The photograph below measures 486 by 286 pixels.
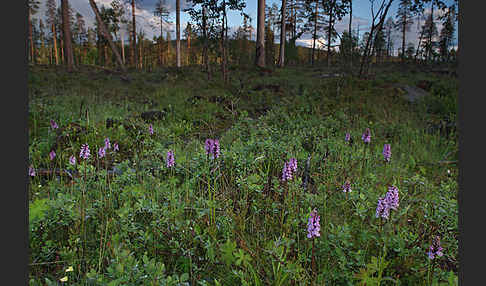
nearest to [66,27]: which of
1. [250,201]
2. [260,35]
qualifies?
[260,35]

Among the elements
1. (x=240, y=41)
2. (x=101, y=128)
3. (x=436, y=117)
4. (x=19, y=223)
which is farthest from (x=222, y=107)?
(x=240, y=41)

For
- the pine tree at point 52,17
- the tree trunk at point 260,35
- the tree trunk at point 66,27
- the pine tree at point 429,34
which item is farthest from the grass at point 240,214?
the pine tree at point 52,17

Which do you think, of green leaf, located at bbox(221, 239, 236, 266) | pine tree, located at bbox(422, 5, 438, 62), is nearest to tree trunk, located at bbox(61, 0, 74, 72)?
green leaf, located at bbox(221, 239, 236, 266)

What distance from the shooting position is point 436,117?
298 inches

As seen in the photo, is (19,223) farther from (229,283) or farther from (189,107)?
(189,107)

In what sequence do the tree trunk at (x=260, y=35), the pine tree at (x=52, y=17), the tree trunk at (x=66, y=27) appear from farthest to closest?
the pine tree at (x=52, y=17), the tree trunk at (x=66, y=27), the tree trunk at (x=260, y=35)

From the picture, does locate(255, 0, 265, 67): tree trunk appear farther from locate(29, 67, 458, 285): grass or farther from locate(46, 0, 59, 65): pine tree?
locate(46, 0, 59, 65): pine tree

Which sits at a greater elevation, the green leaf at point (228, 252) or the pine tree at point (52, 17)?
the pine tree at point (52, 17)

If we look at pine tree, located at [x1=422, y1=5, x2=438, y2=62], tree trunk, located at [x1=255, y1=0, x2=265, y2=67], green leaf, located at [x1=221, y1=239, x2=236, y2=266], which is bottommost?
green leaf, located at [x1=221, y1=239, x2=236, y2=266]

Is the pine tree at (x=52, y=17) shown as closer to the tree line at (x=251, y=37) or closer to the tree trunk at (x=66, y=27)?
the tree line at (x=251, y=37)

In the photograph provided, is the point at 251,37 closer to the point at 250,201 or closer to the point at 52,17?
the point at 52,17

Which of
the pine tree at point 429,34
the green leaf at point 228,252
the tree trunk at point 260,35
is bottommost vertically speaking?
the green leaf at point 228,252

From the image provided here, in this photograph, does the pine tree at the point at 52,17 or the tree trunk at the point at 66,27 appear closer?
the tree trunk at the point at 66,27

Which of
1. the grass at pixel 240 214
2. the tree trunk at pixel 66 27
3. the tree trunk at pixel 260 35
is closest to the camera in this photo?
the grass at pixel 240 214
